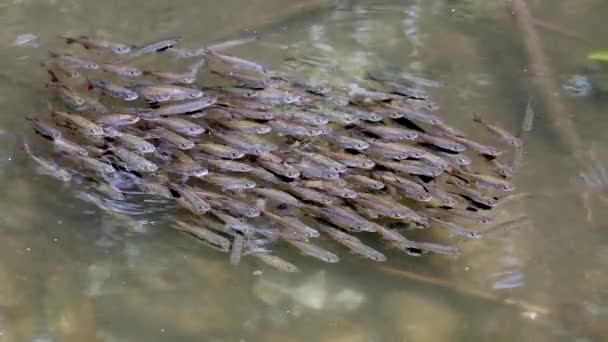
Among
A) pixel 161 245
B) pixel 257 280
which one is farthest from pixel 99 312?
pixel 257 280

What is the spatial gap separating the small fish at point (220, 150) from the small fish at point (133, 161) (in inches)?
14.6

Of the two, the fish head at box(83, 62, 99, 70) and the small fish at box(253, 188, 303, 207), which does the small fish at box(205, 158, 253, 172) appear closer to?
the small fish at box(253, 188, 303, 207)

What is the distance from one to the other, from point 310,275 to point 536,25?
11.6ft

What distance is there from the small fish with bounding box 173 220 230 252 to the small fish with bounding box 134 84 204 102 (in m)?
0.97

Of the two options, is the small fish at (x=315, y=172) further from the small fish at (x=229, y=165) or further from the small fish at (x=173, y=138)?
the small fish at (x=173, y=138)

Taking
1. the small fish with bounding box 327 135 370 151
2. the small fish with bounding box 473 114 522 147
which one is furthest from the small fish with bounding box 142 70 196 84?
the small fish with bounding box 473 114 522 147

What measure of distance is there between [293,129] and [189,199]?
94cm

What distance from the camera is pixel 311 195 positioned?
5.35m

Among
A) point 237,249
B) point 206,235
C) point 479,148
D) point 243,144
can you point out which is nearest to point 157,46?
point 243,144

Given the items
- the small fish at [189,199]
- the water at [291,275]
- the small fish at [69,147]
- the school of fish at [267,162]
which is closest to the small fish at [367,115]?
the school of fish at [267,162]

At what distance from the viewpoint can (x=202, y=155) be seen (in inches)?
219

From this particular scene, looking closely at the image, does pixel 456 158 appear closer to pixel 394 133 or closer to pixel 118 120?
pixel 394 133

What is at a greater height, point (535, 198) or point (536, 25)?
point (536, 25)

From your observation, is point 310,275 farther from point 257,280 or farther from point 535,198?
point 535,198
